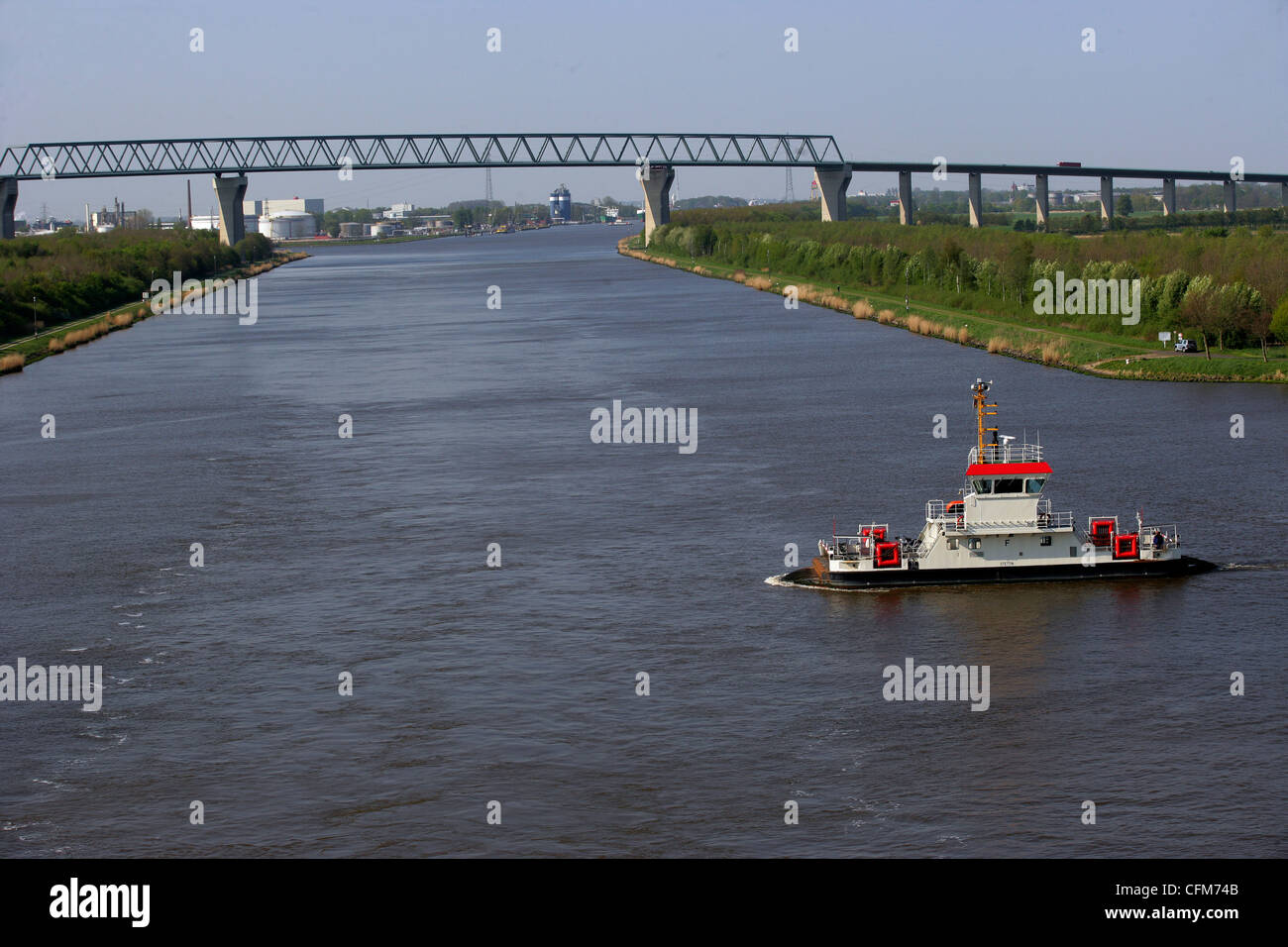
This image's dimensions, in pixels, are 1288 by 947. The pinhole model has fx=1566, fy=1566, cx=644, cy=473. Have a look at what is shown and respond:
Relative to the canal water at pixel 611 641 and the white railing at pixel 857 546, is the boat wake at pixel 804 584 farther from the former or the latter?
the white railing at pixel 857 546

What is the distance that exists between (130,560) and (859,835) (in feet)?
84.0

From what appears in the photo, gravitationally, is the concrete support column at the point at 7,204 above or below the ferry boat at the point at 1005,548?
above

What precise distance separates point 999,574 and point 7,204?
172 meters

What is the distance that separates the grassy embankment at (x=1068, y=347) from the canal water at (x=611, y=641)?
3523 mm

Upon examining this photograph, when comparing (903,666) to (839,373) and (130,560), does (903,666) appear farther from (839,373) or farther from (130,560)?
(839,373)

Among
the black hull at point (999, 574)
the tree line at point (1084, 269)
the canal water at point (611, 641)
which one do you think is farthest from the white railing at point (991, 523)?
the tree line at point (1084, 269)

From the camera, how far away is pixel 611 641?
1411 inches

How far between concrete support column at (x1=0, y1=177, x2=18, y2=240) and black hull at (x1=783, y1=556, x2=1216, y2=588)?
164m

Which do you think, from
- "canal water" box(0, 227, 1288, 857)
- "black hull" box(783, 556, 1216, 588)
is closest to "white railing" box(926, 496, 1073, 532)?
"black hull" box(783, 556, 1216, 588)


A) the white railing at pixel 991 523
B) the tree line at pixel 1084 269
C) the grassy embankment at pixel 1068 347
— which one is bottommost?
the white railing at pixel 991 523

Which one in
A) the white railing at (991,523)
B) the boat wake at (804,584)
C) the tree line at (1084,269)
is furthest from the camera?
the tree line at (1084,269)

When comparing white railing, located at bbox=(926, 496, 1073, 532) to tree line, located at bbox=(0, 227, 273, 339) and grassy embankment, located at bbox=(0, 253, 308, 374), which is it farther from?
A: tree line, located at bbox=(0, 227, 273, 339)

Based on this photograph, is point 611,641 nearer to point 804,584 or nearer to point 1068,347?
point 804,584

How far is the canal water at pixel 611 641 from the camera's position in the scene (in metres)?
27.1
